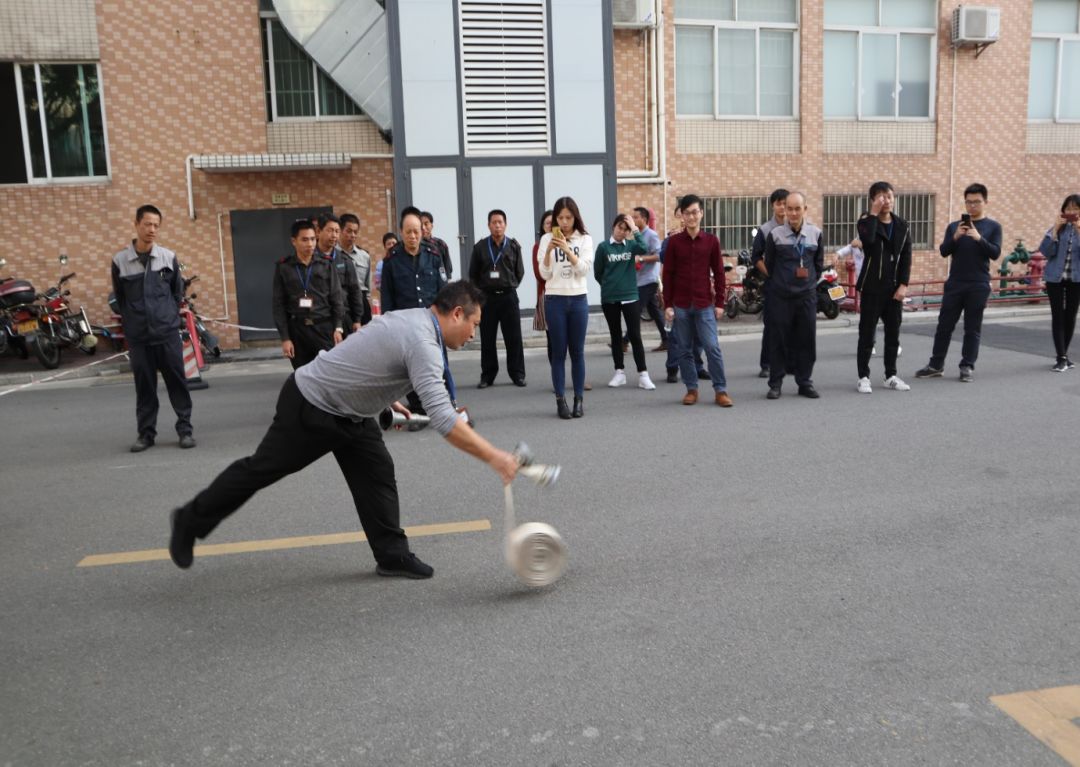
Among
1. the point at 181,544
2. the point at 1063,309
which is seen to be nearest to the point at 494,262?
the point at 181,544

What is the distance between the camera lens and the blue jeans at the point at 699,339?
8.79m

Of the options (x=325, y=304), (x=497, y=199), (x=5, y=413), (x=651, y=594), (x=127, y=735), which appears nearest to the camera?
(x=127, y=735)

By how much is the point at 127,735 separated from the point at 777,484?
13.8ft

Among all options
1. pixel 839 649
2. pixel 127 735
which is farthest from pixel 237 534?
pixel 839 649

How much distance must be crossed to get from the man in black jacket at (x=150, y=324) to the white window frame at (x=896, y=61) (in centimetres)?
1470

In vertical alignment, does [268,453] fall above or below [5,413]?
above

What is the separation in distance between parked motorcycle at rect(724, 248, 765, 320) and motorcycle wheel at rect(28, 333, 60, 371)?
10.6 meters

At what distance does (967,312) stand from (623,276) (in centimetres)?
376

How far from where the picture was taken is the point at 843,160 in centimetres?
1861

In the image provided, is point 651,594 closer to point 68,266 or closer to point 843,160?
point 68,266

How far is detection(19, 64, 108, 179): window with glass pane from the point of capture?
48.5 feet

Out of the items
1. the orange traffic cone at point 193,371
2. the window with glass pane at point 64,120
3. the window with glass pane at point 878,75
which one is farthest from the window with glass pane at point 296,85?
the window with glass pane at point 878,75

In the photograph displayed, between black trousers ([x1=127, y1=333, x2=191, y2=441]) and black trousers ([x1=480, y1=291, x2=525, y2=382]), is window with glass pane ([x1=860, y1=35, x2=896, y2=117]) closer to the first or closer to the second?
black trousers ([x1=480, y1=291, x2=525, y2=382])

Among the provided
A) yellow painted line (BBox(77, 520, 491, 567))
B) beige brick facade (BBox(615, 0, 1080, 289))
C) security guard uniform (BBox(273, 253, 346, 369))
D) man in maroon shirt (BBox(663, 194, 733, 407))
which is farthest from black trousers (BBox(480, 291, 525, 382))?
beige brick facade (BBox(615, 0, 1080, 289))
